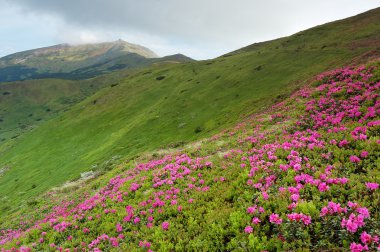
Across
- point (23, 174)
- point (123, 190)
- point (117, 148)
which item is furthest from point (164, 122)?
point (123, 190)

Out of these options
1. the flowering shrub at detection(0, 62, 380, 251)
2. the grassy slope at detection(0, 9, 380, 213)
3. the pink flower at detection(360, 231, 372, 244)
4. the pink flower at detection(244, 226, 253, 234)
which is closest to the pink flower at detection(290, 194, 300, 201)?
the flowering shrub at detection(0, 62, 380, 251)

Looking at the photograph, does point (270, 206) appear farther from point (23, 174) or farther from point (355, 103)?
point (23, 174)

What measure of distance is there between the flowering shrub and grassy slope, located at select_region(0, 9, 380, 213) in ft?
66.6

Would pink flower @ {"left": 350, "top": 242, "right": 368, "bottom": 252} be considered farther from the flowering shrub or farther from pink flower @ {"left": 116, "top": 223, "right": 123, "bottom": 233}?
pink flower @ {"left": 116, "top": 223, "right": 123, "bottom": 233}

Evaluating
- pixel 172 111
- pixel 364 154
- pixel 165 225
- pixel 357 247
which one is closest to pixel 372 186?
pixel 364 154

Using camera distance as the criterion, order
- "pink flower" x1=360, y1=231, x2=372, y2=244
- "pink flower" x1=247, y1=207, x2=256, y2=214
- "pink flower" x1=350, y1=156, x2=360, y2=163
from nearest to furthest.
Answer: "pink flower" x1=360, y1=231, x2=372, y2=244 → "pink flower" x1=247, y1=207, x2=256, y2=214 → "pink flower" x1=350, y1=156, x2=360, y2=163

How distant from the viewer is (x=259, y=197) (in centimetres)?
1296

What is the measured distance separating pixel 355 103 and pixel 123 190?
65.5ft

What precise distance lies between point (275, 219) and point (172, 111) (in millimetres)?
58260

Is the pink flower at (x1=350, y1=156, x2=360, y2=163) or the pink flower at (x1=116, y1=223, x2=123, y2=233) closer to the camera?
the pink flower at (x1=350, y1=156, x2=360, y2=163)

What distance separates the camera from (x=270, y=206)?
12266 mm

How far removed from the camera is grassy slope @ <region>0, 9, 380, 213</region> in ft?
171

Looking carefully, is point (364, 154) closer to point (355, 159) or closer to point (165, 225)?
point (355, 159)

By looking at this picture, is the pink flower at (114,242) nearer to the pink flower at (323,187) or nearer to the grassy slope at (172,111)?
the pink flower at (323,187)
